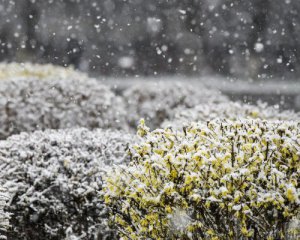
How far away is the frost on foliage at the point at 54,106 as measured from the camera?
7223 mm

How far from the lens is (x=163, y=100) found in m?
9.26

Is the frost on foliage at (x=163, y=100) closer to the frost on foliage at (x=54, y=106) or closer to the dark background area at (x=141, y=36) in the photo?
the frost on foliage at (x=54, y=106)

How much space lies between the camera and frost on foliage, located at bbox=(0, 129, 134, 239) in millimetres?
3844

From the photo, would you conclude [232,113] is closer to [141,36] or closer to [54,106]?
[54,106]

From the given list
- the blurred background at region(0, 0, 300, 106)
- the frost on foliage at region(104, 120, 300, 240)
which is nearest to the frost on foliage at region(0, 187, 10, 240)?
the frost on foliage at region(104, 120, 300, 240)

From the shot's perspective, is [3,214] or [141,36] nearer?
[3,214]

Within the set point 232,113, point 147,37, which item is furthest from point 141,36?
point 232,113

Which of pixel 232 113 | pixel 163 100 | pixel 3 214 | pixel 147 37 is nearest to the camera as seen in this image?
pixel 3 214

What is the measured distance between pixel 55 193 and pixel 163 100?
557cm

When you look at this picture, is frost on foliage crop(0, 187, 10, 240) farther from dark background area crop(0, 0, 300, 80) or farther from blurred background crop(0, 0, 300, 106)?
dark background area crop(0, 0, 300, 80)

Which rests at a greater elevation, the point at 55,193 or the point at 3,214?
the point at 55,193

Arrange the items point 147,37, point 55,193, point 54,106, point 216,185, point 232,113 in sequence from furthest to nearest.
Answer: point 147,37
point 54,106
point 232,113
point 55,193
point 216,185

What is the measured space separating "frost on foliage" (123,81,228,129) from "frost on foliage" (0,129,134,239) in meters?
5.15

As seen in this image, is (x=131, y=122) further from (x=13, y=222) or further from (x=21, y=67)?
(x=13, y=222)
